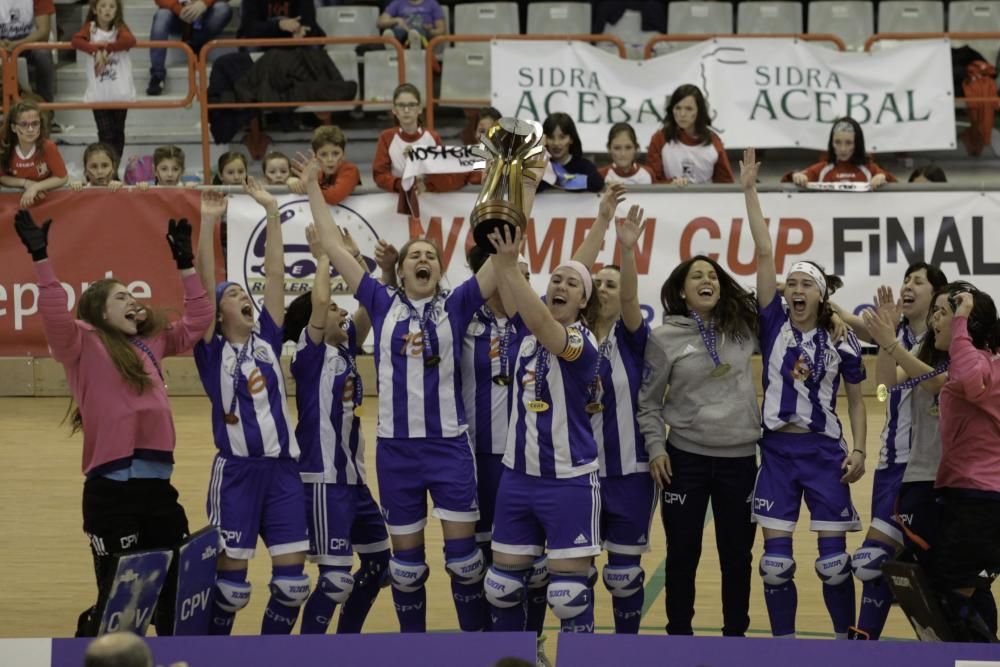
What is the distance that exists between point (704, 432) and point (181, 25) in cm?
911

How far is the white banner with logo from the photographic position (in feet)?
37.4

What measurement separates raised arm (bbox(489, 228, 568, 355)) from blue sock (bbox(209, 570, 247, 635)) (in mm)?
1705

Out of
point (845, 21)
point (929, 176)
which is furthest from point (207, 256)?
point (845, 21)

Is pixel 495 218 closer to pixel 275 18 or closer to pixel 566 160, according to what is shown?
pixel 566 160

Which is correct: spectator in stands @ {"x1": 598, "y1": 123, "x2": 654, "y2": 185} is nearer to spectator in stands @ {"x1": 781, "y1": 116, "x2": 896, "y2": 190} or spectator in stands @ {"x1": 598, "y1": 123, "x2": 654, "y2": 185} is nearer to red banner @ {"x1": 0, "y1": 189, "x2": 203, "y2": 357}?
spectator in stands @ {"x1": 781, "y1": 116, "x2": 896, "y2": 190}

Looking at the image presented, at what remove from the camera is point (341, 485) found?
22.5 ft

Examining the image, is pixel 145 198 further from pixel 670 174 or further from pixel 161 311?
pixel 161 311

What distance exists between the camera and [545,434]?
6273 mm

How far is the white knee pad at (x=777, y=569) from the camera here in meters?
6.62

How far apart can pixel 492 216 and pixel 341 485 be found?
1681 mm

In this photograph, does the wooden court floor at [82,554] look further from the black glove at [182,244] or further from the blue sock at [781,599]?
the black glove at [182,244]

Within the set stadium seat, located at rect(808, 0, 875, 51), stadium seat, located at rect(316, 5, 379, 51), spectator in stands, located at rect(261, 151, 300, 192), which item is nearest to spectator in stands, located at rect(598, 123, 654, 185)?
spectator in stands, located at rect(261, 151, 300, 192)

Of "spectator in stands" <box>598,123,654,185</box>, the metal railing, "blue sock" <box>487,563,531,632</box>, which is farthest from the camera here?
the metal railing

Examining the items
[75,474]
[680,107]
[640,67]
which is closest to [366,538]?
[75,474]
